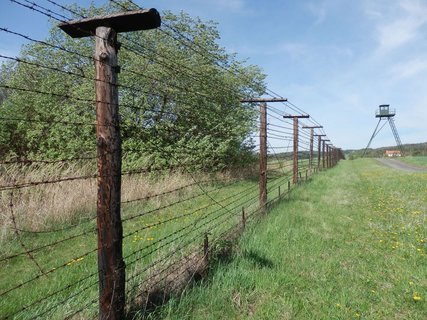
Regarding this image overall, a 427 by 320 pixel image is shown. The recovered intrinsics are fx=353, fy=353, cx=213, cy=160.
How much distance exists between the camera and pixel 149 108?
1634 cm

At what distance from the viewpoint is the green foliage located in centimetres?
1509

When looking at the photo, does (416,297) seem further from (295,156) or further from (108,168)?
(295,156)

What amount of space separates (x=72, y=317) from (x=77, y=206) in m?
5.47

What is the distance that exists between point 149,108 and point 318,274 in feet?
42.9

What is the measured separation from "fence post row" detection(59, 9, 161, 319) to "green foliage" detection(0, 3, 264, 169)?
10346mm

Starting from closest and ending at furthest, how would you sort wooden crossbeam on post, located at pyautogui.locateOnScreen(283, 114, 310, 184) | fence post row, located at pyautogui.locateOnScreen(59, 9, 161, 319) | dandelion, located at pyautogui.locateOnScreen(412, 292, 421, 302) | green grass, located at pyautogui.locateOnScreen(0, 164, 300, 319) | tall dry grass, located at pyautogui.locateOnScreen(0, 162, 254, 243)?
fence post row, located at pyautogui.locateOnScreen(59, 9, 161, 319), green grass, located at pyautogui.locateOnScreen(0, 164, 300, 319), dandelion, located at pyautogui.locateOnScreen(412, 292, 421, 302), tall dry grass, located at pyautogui.locateOnScreen(0, 162, 254, 243), wooden crossbeam on post, located at pyautogui.locateOnScreen(283, 114, 310, 184)

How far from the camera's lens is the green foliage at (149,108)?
1509 centimetres

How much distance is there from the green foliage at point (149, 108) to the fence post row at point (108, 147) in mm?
10346

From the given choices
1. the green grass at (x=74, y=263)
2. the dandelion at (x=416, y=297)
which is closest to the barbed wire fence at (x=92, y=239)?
the green grass at (x=74, y=263)

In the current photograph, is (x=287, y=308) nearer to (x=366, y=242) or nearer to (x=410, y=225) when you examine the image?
(x=366, y=242)

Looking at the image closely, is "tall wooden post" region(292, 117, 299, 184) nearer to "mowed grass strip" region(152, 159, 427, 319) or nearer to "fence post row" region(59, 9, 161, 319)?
"mowed grass strip" region(152, 159, 427, 319)

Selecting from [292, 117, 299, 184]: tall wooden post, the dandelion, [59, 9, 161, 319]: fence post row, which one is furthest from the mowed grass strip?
[292, 117, 299, 184]: tall wooden post

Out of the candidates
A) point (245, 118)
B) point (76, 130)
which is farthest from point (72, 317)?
point (245, 118)

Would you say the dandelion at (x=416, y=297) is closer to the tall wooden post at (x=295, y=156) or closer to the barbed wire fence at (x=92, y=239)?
the barbed wire fence at (x=92, y=239)
